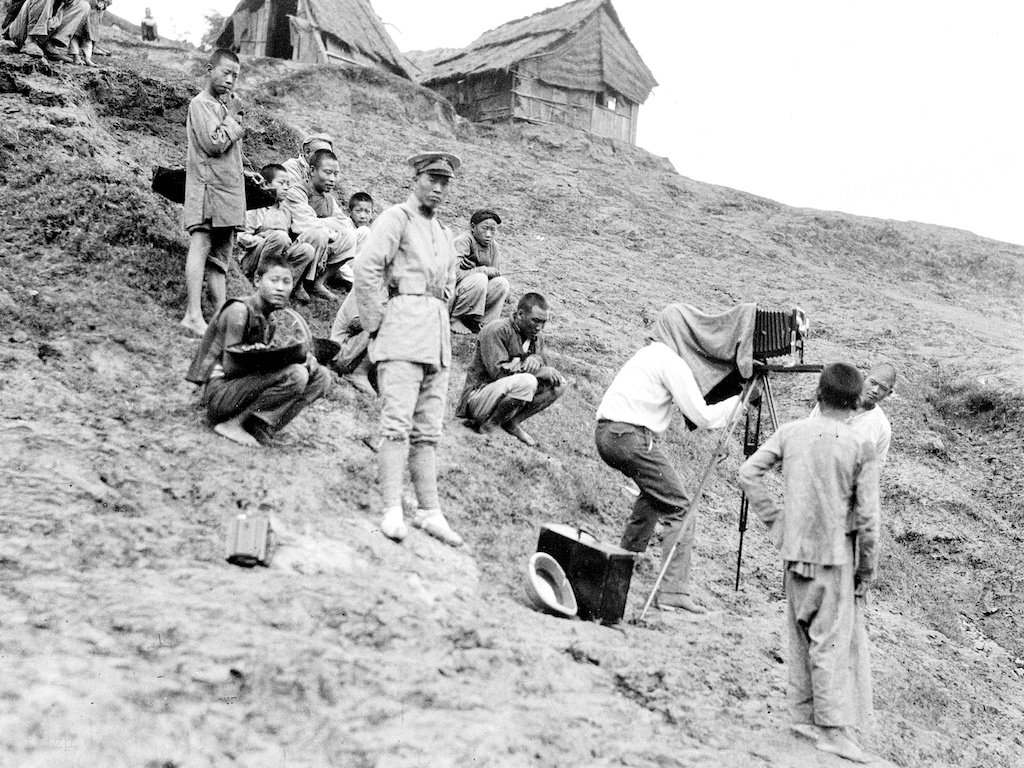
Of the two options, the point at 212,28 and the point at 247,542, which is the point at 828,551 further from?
the point at 212,28

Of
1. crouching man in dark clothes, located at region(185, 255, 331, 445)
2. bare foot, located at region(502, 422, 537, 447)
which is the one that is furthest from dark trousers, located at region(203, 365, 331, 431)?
bare foot, located at region(502, 422, 537, 447)

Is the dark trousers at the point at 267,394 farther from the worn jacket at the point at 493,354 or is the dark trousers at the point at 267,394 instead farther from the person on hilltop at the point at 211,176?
the worn jacket at the point at 493,354

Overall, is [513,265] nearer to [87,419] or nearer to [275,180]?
[275,180]

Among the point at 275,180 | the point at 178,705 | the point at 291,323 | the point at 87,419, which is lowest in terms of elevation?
the point at 178,705

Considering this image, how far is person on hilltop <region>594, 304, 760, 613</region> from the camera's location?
16.5 ft

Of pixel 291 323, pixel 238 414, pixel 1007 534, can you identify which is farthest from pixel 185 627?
pixel 1007 534

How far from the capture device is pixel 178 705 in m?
2.90

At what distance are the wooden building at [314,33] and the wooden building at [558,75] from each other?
6.54 ft

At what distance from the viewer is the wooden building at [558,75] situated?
23.4m

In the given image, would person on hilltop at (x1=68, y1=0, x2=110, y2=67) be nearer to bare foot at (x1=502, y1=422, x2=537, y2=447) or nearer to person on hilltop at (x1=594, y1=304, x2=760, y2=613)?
bare foot at (x1=502, y1=422, x2=537, y2=447)

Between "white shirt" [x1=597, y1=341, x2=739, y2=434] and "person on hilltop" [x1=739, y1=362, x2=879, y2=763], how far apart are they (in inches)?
41.5

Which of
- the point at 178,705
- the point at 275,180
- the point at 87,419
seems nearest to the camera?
the point at 178,705

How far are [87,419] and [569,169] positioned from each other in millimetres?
15073

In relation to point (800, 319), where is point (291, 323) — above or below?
below
